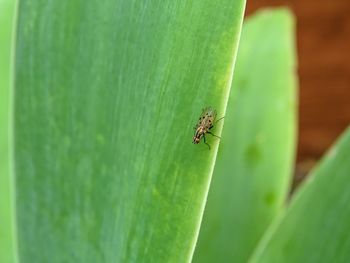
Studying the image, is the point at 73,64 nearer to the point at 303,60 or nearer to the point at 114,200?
the point at 114,200

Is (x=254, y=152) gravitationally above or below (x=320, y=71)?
below

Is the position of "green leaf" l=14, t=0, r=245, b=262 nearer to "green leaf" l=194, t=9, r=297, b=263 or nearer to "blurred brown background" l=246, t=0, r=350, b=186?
"green leaf" l=194, t=9, r=297, b=263

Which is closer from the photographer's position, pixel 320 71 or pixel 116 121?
pixel 116 121

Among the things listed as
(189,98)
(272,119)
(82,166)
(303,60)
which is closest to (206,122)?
(189,98)

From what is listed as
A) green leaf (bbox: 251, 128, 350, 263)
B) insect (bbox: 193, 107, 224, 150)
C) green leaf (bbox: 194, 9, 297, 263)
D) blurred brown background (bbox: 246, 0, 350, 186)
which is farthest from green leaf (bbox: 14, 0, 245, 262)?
blurred brown background (bbox: 246, 0, 350, 186)

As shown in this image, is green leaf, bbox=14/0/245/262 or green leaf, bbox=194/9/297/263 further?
green leaf, bbox=194/9/297/263

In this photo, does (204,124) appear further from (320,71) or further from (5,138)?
(320,71)

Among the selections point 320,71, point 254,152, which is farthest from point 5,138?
point 320,71

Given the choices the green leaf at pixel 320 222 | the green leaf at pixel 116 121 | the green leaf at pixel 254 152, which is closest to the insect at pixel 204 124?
the green leaf at pixel 116 121
